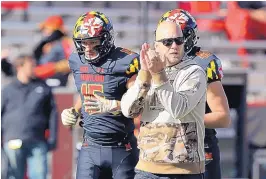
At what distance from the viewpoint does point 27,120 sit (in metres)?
8.49

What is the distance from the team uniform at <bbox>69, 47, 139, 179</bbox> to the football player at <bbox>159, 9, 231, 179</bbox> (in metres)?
0.37

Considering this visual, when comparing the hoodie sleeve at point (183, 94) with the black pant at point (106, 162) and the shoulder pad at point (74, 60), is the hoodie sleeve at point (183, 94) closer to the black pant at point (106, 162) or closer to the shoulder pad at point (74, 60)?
the black pant at point (106, 162)

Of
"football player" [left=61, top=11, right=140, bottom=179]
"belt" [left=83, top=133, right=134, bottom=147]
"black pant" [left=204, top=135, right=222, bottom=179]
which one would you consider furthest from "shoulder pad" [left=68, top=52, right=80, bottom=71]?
"black pant" [left=204, top=135, right=222, bottom=179]

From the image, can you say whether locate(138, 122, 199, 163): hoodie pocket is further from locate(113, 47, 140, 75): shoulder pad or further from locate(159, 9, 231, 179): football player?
locate(113, 47, 140, 75): shoulder pad

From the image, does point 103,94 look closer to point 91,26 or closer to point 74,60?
point 74,60

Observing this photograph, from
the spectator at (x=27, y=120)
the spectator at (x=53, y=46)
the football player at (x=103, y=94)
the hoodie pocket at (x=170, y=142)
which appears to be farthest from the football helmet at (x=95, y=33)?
the spectator at (x=53, y=46)

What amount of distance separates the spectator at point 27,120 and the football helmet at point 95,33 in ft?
11.3

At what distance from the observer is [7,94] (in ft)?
28.2

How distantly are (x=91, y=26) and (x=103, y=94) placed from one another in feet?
1.44

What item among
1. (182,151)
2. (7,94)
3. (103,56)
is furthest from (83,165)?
(7,94)

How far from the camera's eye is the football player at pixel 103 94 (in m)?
5.02

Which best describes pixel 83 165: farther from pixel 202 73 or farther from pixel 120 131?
pixel 202 73

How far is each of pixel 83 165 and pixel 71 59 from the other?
0.71 m

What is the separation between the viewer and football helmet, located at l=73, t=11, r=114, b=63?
5.02 m
